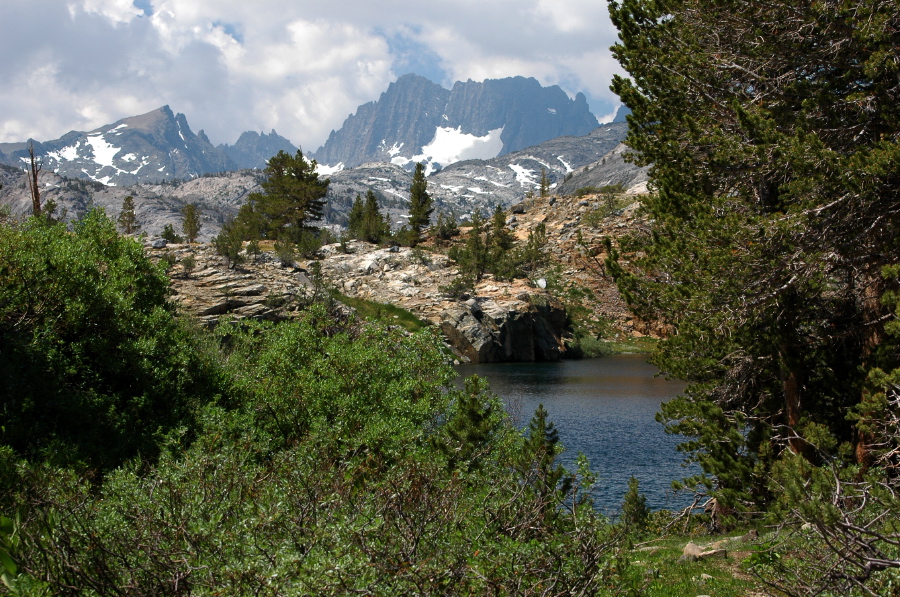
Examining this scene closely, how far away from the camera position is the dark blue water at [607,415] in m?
24.2

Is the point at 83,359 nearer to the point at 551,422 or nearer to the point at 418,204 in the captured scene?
the point at 551,422

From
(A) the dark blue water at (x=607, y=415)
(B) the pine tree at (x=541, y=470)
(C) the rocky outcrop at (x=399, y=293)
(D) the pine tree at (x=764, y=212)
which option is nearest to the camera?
(B) the pine tree at (x=541, y=470)

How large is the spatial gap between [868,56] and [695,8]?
350 cm

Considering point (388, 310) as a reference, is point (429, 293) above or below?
above

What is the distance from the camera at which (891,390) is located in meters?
10.6

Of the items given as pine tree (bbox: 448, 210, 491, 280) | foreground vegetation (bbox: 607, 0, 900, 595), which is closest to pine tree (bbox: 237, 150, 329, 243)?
pine tree (bbox: 448, 210, 491, 280)

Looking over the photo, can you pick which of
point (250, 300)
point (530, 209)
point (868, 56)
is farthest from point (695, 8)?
point (530, 209)

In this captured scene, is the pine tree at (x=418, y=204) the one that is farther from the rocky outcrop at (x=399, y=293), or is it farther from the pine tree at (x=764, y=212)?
the pine tree at (x=764, y=212)

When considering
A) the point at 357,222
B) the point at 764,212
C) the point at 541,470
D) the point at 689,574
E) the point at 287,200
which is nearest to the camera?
the point at 541,470

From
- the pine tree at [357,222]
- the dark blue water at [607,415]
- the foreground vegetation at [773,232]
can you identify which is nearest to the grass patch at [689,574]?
the foreground vegetation at [773,232]

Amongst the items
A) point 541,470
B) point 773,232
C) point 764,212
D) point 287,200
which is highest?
point 287,200

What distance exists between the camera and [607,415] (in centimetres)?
3738

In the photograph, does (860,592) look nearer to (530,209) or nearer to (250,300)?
(250,300)

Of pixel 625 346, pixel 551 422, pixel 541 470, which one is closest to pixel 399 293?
pixel 625 346
